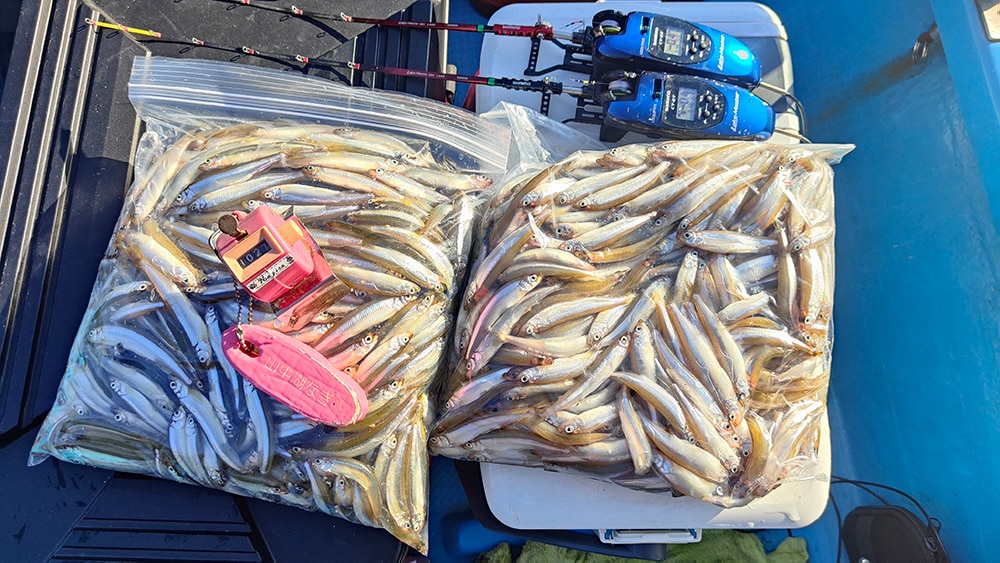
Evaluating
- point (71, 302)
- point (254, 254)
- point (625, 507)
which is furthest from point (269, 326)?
point (625, 507)

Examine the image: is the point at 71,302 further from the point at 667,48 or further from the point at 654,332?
the point at 667,48

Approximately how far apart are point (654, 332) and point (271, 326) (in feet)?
3.44

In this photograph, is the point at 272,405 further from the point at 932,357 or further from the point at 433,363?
the point at 932,357

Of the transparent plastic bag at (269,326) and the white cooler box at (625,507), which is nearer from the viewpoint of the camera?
the transparent plastic bag at (269,326)

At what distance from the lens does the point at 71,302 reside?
1.87 metres

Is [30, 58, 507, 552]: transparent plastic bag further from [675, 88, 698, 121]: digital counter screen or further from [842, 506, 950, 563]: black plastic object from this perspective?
[842, 506, 950, 563]: black plastic object

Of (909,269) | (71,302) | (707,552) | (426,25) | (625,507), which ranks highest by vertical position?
(426,25)

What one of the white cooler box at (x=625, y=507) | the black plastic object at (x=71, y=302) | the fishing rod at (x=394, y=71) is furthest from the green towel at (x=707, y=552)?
the fishing rod at (x=394, y=71)

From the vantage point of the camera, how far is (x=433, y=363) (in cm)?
172

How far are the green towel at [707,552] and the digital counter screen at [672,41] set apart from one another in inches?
75.6

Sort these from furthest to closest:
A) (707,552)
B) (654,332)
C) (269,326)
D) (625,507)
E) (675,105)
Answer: (707,552) → (675,105) → (625,507) → (654,332) → (269,326)

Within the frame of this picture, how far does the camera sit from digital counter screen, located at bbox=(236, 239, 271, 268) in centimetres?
136

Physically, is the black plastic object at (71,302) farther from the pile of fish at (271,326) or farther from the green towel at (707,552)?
the green towel at (707,552)

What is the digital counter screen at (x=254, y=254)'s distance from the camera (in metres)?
1.36
